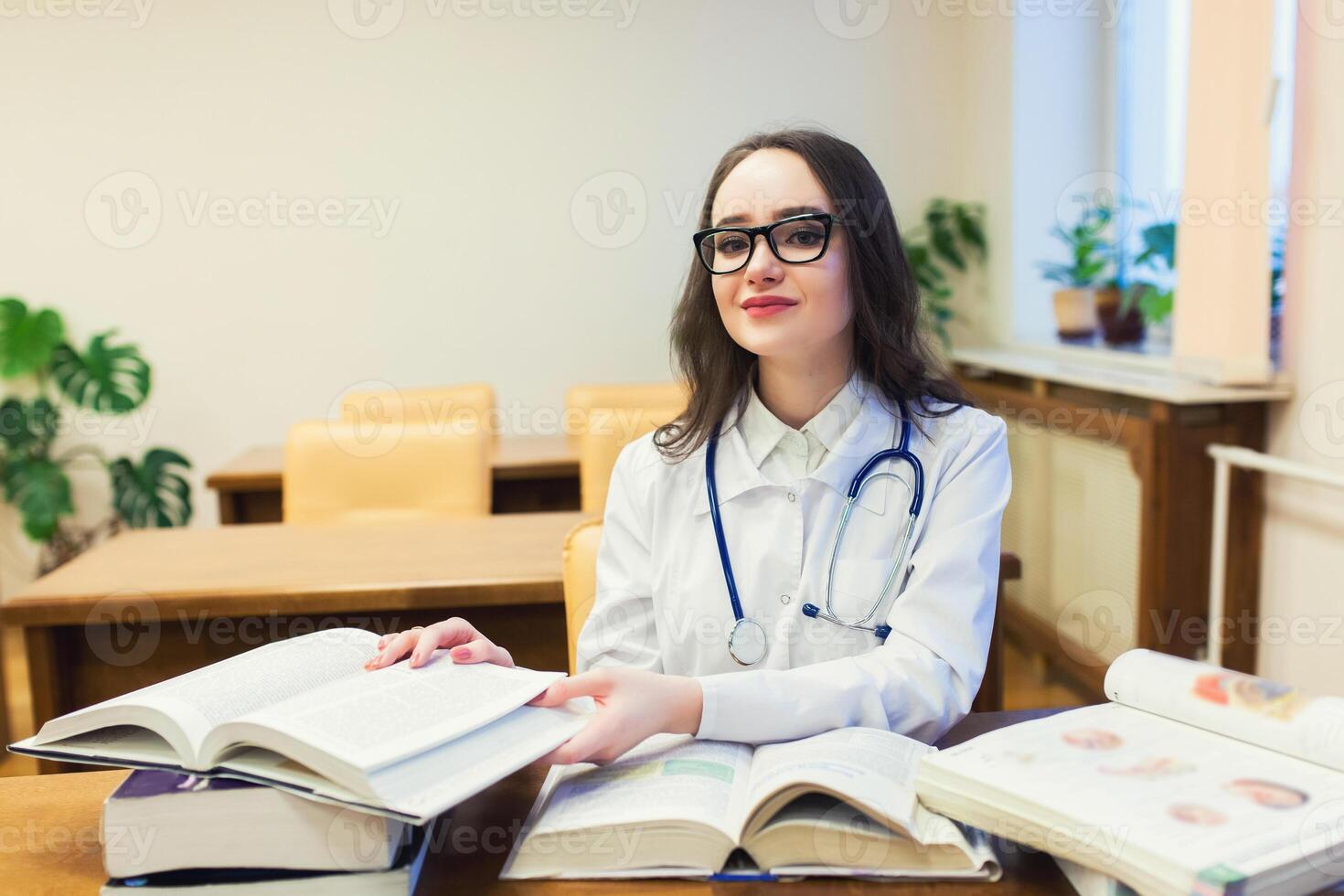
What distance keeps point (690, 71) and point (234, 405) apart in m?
2.21

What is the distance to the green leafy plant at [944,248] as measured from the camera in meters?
4.27

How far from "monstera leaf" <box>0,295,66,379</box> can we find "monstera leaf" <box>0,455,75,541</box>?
344mm

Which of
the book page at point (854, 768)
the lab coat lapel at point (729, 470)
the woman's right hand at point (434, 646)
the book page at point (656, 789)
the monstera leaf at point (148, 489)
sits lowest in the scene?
the monstera leaf at point (148, 489)

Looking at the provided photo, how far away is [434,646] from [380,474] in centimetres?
162

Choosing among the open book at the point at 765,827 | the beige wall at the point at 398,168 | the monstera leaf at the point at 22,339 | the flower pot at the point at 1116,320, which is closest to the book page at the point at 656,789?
the open book at the point at 765,827

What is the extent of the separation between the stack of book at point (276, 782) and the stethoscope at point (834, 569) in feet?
1.47

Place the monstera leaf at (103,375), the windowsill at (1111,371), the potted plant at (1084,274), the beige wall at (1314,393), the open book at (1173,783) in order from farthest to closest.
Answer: the monstera leaf at (103,375) < the potted plant at (1084,274) < the windowsill at (1111,371) < the beige wall at (1314,393) < the open book at (1173,783)

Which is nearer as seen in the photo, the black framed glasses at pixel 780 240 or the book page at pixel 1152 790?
the book page at pixel 1152 790

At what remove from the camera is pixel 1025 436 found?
3.52m

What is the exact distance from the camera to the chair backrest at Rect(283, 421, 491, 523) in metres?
2.54

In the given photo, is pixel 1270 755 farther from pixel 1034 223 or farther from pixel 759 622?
pixel 1034 223

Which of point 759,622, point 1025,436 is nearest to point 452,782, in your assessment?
point 759,622

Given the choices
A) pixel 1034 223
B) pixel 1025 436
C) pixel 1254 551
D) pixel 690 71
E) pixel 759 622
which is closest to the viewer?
pixel 759 622

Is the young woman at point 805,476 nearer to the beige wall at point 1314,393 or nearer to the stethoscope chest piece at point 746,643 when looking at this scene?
the stethoscope chest piece at point 746,643
